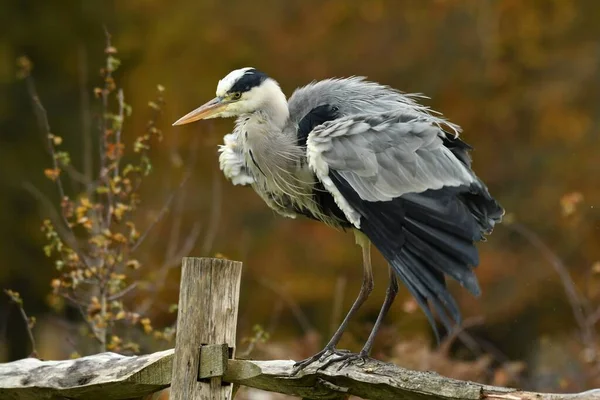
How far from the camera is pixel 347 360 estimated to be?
4199 millimetres

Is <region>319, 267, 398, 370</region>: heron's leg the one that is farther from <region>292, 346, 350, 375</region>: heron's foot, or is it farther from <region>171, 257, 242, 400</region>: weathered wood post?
<region>171, 257, 242, 400</region>: weathered wood post

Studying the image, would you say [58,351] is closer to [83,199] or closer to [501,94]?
[501,94]

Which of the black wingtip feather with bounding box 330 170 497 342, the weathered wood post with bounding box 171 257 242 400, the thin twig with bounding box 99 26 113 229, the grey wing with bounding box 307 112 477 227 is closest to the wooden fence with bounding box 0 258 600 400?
the weathered wood post with bounding box 171 257 242 400

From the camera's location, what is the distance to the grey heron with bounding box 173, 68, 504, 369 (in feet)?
13.4

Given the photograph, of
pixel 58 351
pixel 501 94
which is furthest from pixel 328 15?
pixel 58 351

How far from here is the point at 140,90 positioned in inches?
411

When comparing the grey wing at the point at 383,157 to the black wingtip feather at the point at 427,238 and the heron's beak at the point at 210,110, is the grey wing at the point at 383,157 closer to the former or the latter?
the black wingtip feather at the point at 427,238

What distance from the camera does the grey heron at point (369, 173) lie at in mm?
4078

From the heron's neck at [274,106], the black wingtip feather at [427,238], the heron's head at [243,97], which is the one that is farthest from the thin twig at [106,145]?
the black wingtip feather at [427,238]

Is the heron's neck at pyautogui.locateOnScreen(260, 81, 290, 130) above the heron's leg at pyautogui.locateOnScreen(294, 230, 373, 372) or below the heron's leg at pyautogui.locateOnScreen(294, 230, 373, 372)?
above

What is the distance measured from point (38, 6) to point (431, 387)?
8711mm

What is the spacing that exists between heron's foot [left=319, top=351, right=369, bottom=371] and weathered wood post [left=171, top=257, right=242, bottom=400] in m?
0.43

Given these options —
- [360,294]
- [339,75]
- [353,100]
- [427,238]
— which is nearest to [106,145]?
[353,100]

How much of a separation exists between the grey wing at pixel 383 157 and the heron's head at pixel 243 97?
0.44 meters
